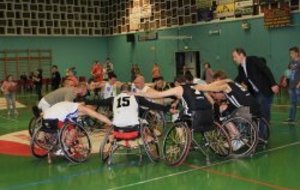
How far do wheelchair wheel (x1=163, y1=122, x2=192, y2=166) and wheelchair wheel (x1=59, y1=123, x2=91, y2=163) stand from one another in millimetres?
1248

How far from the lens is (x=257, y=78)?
774 cm

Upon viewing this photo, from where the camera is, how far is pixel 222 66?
20.4 m

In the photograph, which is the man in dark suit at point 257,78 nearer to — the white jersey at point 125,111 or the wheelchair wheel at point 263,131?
the wheelchair wheel at point 263,131

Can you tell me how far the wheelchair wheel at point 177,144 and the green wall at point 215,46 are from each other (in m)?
11.9

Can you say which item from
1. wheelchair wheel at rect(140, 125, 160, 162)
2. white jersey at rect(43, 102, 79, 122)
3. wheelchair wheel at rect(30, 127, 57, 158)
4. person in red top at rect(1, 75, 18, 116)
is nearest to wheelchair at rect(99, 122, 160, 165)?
wheelchair wheel at rect(140, 125, 160, 162)

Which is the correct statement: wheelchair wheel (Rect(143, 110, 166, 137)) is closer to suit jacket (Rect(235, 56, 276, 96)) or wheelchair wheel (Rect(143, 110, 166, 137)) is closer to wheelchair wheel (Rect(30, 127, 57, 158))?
suit jacket (Rect(235, 56, 276, 96))

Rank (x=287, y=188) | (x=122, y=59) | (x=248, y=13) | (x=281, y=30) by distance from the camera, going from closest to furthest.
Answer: (x=287, y=188), (x=281, y=30), (x=248, y=13), (x=122, y=59)

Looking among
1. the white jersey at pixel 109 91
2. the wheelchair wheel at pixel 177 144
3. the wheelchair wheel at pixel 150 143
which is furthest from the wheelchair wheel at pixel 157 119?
the wheelchair wheel at pixel 177 144

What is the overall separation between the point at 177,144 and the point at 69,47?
21.4 meters

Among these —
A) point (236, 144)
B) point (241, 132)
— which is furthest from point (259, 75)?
point (236, 144)

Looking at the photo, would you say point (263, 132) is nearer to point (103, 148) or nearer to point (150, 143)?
point (150, 143)

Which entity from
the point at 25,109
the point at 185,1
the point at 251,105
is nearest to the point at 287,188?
the point at 251,105

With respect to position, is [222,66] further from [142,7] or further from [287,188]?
[287,188]

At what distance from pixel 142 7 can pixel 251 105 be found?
1924 centimetres
